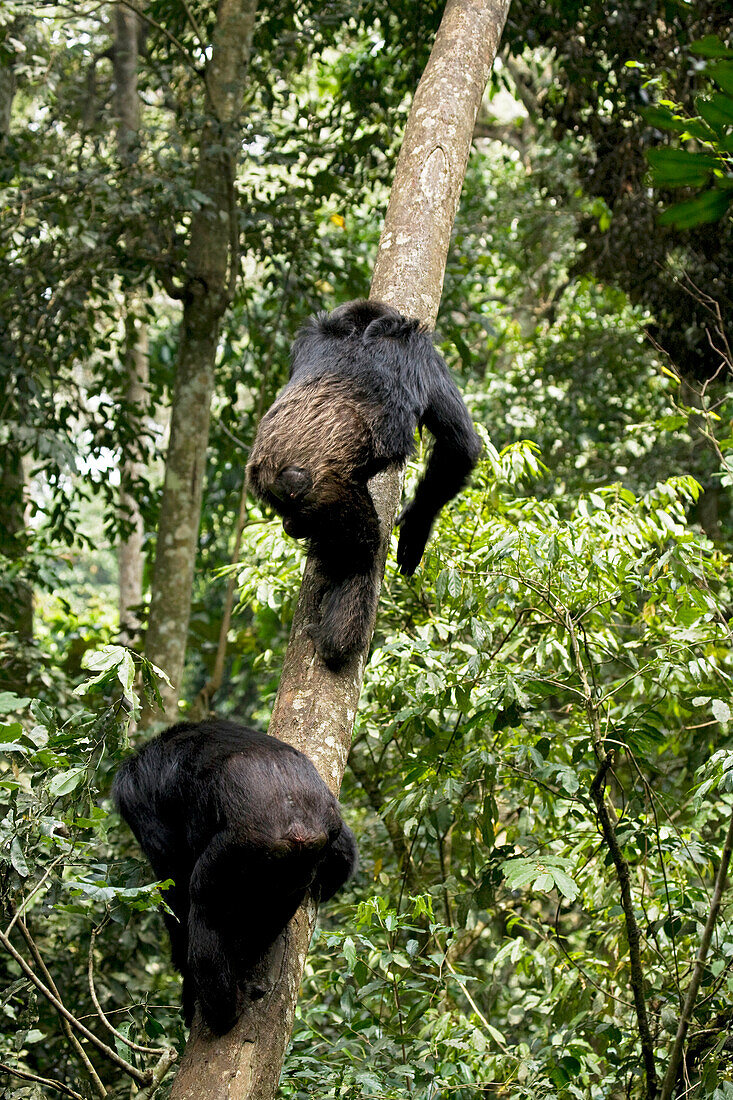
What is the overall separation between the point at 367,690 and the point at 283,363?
3937 millimetres

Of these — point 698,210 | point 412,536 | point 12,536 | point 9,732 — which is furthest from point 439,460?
point 12,536

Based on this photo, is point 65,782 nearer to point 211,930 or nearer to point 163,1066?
point 211,930

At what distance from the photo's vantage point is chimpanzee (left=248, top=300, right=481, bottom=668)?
289cm

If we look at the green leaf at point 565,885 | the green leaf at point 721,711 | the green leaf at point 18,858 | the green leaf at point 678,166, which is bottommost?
the green leaf at point 565,885

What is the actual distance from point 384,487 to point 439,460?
45cm

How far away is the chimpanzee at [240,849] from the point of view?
2.33m

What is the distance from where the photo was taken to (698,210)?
2.87 feet

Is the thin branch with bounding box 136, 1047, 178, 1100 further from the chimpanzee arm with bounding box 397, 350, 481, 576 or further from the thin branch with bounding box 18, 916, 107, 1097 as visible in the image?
the chimpanzee arm with bounding box 397, 350, 481, 576

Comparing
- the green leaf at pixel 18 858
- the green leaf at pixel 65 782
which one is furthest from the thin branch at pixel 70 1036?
the green leaf at pixel 65 782

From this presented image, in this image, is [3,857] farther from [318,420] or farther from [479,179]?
[479,179]

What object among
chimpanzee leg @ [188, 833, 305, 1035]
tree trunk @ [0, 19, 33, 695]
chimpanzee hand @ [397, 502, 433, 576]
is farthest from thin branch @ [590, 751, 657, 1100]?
tree trunk @ [0, 19, 33, 695]

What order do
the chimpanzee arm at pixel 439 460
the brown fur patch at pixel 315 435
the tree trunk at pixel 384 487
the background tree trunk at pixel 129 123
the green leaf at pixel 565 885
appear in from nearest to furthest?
the tree trunk at pixel 384 487
the green leaf at pixel 565 885
the brown fur patch at pixel 315 435
the chimpanzee arm at pixel 439 460
the background tree trunk at pixel 129 123

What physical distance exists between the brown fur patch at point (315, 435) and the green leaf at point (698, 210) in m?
2.03

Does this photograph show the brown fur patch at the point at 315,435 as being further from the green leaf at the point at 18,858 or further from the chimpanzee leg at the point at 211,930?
the green leaf at the point at 18,858
